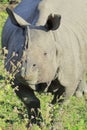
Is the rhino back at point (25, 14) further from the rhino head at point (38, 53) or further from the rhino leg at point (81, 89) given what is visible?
the rhino leg at point (81, 89)

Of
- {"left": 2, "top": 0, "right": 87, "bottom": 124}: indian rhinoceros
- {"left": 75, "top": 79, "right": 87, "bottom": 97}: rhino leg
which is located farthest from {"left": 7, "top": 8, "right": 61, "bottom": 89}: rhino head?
{"left": 75, "top": 79, "right": 87, "bottom": 97}: rhino leg

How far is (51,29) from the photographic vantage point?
248 inches

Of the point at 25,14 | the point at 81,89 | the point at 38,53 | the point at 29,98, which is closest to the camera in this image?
the point at 38,53

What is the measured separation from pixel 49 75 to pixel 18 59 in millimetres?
461

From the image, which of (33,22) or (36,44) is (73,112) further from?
(36,44)

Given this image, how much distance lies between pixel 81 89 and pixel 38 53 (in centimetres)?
352

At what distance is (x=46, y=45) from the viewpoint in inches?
241

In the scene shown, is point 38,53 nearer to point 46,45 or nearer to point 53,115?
point 46,45

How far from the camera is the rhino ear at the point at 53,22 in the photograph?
614cm

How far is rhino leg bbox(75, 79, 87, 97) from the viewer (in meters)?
9.17

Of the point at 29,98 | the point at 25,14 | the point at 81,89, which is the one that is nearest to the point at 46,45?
the point at 29,98

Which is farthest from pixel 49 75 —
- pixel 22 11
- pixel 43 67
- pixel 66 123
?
pixel 22 11

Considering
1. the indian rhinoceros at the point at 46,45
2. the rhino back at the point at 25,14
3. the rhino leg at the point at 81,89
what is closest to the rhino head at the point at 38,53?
the indian rhinoceros at the point at 46,45

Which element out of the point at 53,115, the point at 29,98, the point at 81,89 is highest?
the point at 29,98
